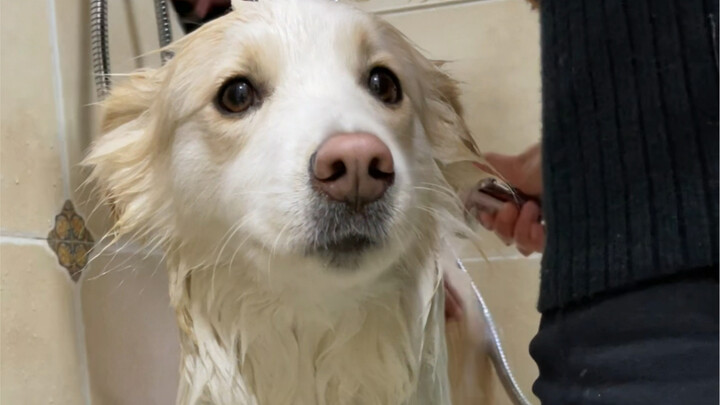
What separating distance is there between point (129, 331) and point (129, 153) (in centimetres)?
35

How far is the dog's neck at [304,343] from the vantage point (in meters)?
0.91

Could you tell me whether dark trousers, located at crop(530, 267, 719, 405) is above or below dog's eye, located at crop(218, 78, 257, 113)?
below

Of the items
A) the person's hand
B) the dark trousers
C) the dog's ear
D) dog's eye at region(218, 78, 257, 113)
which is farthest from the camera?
the person's hand

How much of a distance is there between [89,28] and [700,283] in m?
0.98

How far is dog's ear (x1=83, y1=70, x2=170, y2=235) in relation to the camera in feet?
3.25

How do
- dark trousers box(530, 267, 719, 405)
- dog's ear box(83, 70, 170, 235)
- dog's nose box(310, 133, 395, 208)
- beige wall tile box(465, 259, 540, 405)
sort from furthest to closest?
beige wall tile box(465, 259, 540, 405)
dog's ear box(83, 70, 170, 235)
dog's nose box(310, 133, 395, 208)
dark trousers box(530, 267, 719, 405)

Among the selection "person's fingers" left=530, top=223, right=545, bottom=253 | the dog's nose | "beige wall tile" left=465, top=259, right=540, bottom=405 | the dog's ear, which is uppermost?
the dog's nose

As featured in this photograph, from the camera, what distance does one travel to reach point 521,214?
3.71ft

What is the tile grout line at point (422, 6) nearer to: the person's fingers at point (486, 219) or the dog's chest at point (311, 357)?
the person's fingers at point (486, 219)

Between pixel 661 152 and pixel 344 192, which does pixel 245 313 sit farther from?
pixel 661 152

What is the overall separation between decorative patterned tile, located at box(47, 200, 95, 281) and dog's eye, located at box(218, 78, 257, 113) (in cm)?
36

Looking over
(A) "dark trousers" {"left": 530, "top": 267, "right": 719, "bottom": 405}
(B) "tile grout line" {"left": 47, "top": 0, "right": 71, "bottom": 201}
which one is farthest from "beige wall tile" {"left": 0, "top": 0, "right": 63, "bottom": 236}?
(A) "dark trousers" {"left": 530, "top": 267, "right": 719, "bottom": 405}

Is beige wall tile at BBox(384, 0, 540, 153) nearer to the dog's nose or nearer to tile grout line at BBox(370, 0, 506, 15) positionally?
tile grout line at BBox(370, 0, 506, 15)

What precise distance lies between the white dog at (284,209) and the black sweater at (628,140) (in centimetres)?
23
